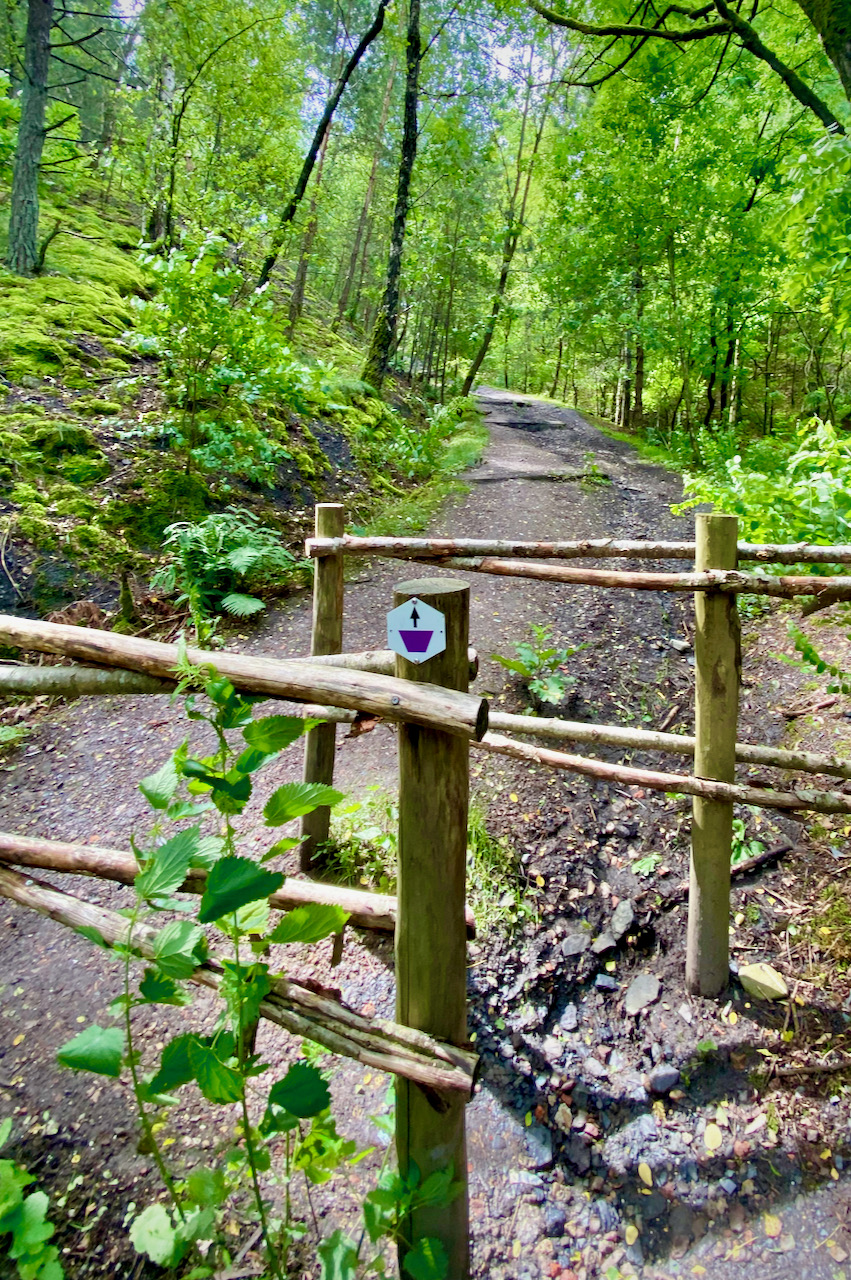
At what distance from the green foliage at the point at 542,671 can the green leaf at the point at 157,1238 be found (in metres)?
2.84

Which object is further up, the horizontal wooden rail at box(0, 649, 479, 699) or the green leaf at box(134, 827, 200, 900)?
the horizontal wooden rail at box(0, 649, 479, 699)

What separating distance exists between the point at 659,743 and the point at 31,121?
9002 mm

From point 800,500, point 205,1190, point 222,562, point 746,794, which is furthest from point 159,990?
point 800,500

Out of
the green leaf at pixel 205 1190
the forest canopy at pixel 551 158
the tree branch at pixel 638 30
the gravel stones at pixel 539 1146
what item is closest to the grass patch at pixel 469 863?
the gravel stones at pixel 539 1146

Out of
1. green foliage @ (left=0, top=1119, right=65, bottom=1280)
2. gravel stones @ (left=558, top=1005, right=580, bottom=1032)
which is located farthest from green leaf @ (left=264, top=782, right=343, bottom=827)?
gravel stones @ (left=558, top=1005, right=580, bottom=1032)

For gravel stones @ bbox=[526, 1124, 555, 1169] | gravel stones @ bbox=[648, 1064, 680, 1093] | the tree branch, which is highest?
the tree branch

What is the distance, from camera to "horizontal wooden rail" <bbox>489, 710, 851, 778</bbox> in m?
2.45

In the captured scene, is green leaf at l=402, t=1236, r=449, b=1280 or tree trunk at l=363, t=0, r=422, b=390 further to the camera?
tree trunk at l=363, t=0, r=422, b=390

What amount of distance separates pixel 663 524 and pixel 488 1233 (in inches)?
263

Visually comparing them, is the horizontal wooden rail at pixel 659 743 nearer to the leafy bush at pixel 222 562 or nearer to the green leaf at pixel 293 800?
the green leaf at pixel 293 800

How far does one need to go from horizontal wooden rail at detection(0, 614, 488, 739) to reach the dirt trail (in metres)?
1.60

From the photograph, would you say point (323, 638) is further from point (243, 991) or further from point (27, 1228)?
point (27, 1228)

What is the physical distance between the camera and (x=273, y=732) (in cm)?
122

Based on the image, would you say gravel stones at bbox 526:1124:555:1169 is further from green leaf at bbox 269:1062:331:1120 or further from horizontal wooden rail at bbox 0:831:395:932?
green leaf at bbox 269:1062:331:1120
